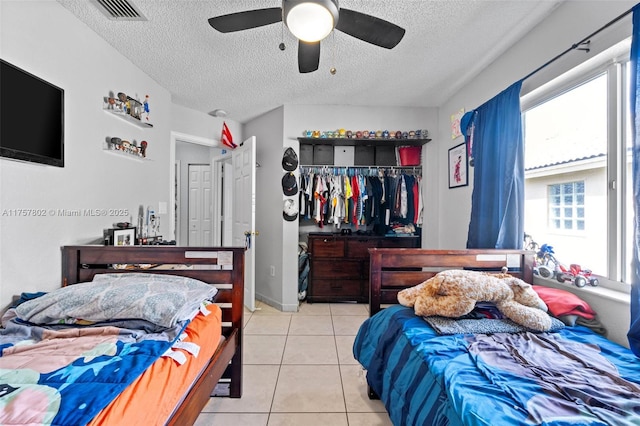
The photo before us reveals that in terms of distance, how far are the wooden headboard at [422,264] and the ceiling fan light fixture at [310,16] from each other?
1232 mm

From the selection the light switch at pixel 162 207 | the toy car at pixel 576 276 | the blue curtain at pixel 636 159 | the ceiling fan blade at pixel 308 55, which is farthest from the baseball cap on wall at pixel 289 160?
the blue curtain at pixel 636 159

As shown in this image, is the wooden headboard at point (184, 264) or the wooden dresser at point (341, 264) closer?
the wooden headboard at point (184, 264)

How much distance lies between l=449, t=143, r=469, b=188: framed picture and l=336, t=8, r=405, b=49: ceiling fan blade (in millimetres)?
1566

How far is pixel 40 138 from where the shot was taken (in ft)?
5.01

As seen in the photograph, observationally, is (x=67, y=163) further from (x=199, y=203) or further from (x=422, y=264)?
(x=199, y=203)

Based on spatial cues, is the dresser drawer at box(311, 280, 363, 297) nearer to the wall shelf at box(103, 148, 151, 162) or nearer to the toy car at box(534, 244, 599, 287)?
the toy car at box(534, 244, 599, 287)

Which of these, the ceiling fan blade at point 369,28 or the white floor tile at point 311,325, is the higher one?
the ceiling fan blade at point 369,28

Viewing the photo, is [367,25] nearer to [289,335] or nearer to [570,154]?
[570,154]

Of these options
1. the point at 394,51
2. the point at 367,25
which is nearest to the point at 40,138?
the point at 367,25

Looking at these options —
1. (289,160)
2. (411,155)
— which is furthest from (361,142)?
(289,160)

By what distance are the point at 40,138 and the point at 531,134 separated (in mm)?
3191

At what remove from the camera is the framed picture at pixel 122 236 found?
200cm

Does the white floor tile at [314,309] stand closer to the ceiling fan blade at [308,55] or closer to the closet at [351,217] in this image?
the closet at [351,217]

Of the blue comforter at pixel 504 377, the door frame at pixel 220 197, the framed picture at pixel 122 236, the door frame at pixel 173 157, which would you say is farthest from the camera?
the door frame at pixel 220 197
